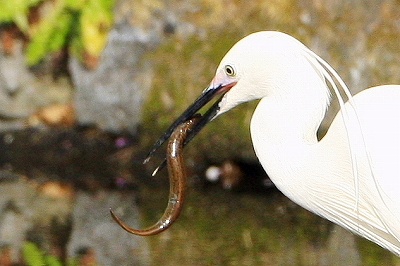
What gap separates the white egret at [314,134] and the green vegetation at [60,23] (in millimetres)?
2723

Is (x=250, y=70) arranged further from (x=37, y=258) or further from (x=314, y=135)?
(x=37, y=258)

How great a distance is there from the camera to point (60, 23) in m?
5.68

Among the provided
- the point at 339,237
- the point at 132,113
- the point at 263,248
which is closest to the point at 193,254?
the point at 263,248

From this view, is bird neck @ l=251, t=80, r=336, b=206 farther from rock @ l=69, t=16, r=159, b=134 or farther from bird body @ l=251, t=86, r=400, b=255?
rock @ l=69, t=16, r=159, b=134

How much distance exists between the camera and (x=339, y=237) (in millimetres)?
4469

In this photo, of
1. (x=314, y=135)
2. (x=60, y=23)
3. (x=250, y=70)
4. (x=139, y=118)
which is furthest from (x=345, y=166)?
(x=60, y=23)

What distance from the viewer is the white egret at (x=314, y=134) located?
2699 mm

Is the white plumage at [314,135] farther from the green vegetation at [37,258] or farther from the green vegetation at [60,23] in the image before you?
the green vegetation at [60,23]

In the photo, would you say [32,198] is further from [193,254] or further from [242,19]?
[242,19]

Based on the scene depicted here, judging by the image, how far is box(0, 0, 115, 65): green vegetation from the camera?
5527 mm

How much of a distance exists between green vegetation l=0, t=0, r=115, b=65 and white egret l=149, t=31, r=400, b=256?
2.72 meters

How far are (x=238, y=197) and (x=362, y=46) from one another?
3.64 feet

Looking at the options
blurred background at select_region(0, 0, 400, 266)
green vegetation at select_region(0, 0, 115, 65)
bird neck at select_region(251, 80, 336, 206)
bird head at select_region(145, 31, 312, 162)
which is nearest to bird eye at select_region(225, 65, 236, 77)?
bird head at select_region(145, 31, 312, 162)

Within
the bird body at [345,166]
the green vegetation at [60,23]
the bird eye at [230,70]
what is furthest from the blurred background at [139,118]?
the bird eye at [230,70]
